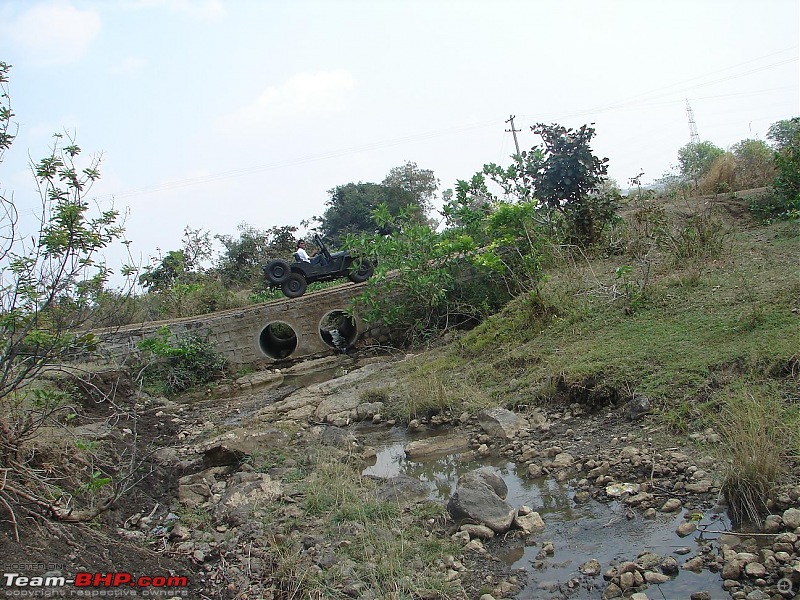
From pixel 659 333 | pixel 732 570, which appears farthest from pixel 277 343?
pixel 732 570

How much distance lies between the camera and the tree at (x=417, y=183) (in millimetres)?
33406

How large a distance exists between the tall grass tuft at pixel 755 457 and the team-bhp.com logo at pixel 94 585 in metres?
3.38

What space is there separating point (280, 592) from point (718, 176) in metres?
16.8

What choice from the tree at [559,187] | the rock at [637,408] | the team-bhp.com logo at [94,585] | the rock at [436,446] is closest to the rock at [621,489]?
the rock at [637,408]

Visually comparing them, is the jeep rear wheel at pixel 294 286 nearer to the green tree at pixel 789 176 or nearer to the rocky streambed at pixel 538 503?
the rocky streambed at pixel 538 503

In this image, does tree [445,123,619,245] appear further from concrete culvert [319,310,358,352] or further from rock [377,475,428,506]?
rock [377,475,428,506]

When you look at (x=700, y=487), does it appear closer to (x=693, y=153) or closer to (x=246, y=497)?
(x=246, y=497)

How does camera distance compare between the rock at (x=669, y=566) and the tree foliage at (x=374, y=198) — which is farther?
the tree foliage at (x=374, y=198)

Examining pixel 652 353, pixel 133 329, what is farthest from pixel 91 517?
pixel 133 329

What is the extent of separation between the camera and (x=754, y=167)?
56.4 feet

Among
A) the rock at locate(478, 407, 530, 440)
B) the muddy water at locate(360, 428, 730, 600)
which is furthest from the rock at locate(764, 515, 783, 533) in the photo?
the rock at locate(478, 407, 530, 440)

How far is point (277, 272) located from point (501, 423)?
31.8 ft

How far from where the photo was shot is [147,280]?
20094 mm

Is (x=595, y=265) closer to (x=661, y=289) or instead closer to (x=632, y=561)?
(x=661, y=289)
